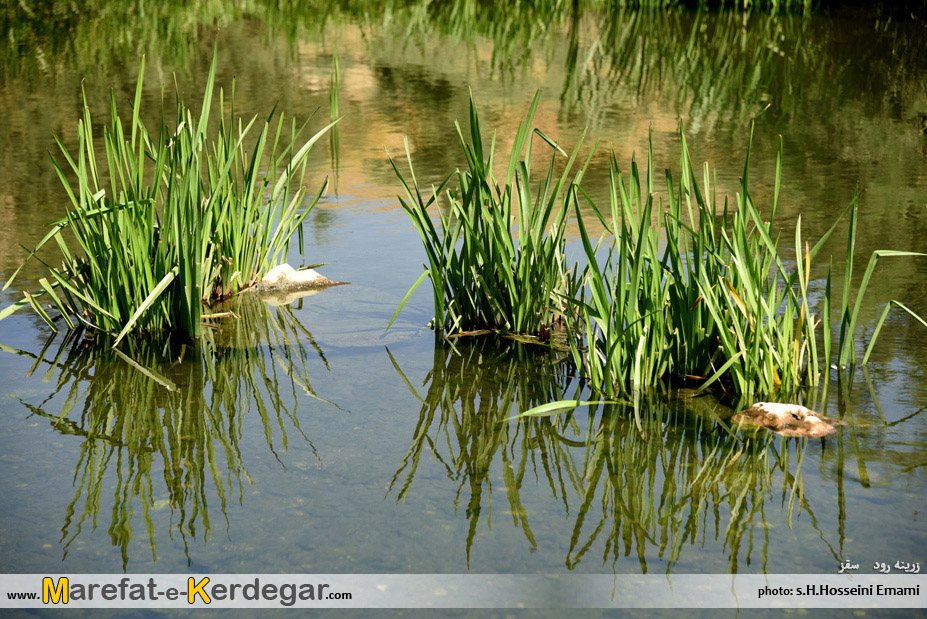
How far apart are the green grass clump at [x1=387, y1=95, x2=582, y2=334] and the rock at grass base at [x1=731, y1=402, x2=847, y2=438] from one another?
0.69m

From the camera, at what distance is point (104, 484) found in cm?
219

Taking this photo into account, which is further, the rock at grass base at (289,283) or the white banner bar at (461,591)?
the rock at grass base at (289,283)

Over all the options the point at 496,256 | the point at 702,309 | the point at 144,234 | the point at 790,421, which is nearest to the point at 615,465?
the point at 790,421

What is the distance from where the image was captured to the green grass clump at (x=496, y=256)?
2.88 metres

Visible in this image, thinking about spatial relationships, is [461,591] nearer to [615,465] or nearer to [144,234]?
[615,465]

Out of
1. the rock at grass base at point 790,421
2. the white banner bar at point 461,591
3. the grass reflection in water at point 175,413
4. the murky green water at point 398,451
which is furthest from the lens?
the rock at grass base at point 790,421

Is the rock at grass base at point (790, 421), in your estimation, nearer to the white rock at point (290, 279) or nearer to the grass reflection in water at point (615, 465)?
the grass reflection in water at point (615, 465)

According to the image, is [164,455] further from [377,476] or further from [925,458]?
[925,458]

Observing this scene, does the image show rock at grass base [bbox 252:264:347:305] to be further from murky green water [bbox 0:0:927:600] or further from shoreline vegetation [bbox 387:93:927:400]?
shoreline vegetation [bbox 387:93:927:400]

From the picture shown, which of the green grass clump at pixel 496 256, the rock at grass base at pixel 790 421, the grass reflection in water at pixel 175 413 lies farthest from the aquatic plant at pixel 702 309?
the grass reflection in water at pixel 175 413

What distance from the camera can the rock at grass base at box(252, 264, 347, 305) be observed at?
3574mm

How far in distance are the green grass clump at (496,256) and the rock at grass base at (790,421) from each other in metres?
0.69

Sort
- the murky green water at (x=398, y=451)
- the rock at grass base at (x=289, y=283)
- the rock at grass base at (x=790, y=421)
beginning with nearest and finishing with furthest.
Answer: the murky green water at (x=398, y=451)
the rock at grass base at (x=790, y=421)
the rock at grass base at (x=289, y=283)

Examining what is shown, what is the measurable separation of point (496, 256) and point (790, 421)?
104 centimetres
